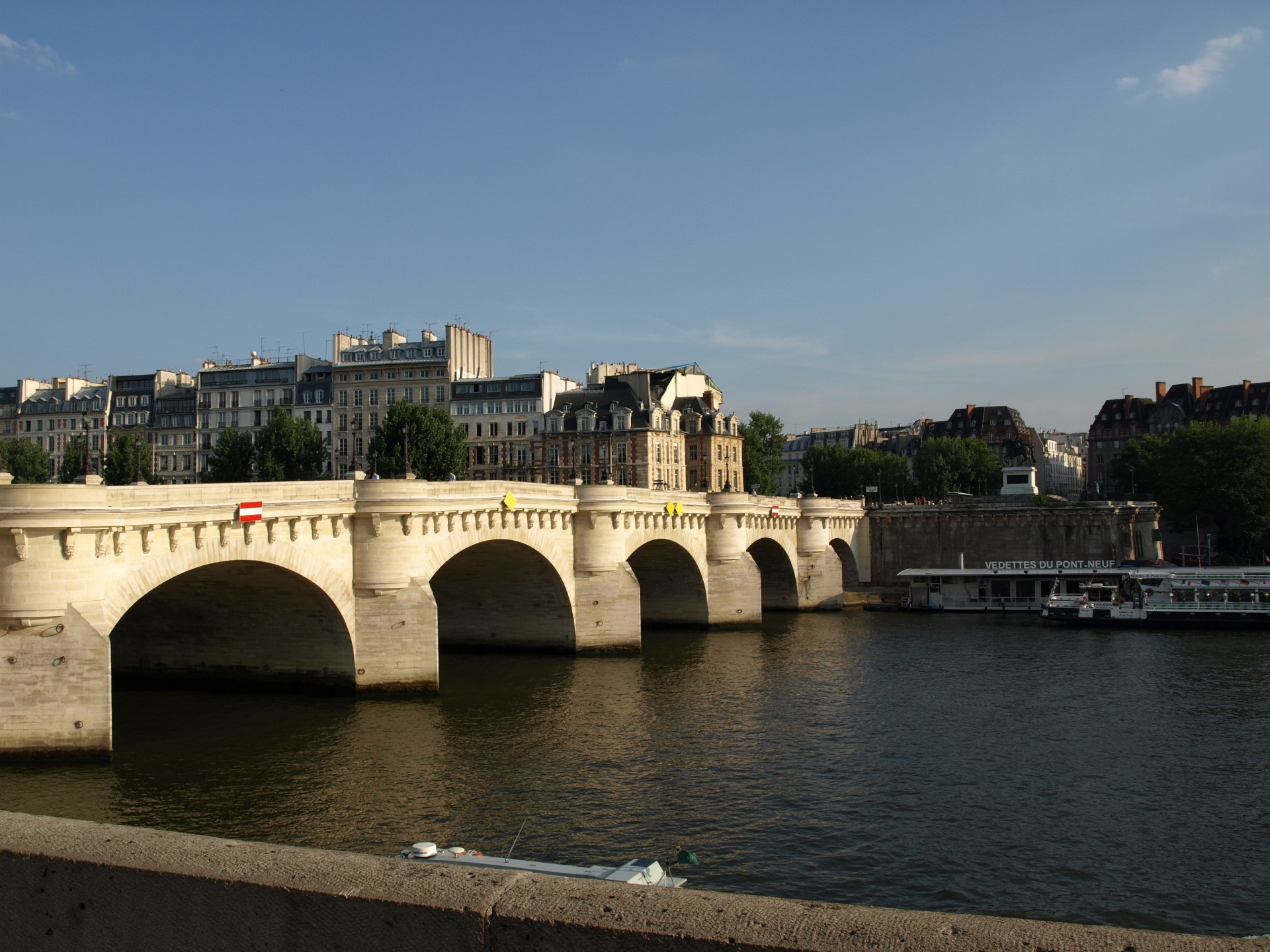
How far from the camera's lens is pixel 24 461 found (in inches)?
3445

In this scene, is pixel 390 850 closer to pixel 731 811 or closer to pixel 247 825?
pixel 247 825

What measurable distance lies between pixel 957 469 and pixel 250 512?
11200 centimetres

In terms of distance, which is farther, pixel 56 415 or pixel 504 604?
pixel 56 415

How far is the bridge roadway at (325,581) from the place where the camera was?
77.4ft

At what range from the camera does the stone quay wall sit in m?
79.4

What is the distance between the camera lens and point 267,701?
33375 millimetres

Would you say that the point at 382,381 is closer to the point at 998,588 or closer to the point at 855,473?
the point at 998,588

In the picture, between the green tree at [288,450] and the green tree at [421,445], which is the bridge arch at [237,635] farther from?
the green tree at [288,450]

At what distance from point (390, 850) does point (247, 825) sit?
12.3 ft

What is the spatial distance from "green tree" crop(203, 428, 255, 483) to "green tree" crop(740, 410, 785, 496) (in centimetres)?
4829

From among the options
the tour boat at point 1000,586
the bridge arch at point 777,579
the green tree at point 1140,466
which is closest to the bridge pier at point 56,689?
the bridge arch at point 777,579

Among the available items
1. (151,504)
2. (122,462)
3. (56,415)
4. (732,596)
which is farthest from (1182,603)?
(56,415)

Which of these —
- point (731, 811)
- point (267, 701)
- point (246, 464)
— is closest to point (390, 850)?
point (731, 811)

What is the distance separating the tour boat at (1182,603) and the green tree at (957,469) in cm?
6494
